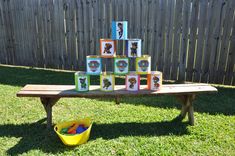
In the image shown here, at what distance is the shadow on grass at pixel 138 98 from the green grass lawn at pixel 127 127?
0.02 m

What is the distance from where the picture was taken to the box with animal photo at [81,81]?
328 centimetres

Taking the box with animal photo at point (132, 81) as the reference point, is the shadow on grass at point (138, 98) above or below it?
below

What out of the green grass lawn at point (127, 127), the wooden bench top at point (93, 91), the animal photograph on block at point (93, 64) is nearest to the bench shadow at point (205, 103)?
the green grass lawn at point (127, 127)

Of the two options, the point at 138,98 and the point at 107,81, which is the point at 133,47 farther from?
the point at 138,98

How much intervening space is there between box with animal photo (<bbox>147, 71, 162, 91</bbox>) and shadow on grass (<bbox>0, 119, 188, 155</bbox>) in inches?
24.9

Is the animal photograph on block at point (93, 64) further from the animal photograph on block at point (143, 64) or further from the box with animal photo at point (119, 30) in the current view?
the animal photograph on block at point (143, 64)

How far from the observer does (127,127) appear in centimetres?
348

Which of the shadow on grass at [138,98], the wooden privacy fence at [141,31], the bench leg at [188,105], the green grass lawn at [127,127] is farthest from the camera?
the wooden privacy fence at [141,31]

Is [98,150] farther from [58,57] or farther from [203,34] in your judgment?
[58,57]

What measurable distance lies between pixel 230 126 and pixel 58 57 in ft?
17.3

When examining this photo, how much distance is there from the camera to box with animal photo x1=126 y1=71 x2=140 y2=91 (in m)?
3.29

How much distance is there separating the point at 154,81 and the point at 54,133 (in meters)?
1.71

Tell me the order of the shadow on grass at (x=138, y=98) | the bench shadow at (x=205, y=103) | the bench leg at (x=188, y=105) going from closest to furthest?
the bench leg at (x=188, y=105) < the bench shadow at (x=205, y=103) < the shadow on grass at (x=138, y=98)

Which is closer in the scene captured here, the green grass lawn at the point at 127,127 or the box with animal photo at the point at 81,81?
the green grass lawn at the point at 127,127
